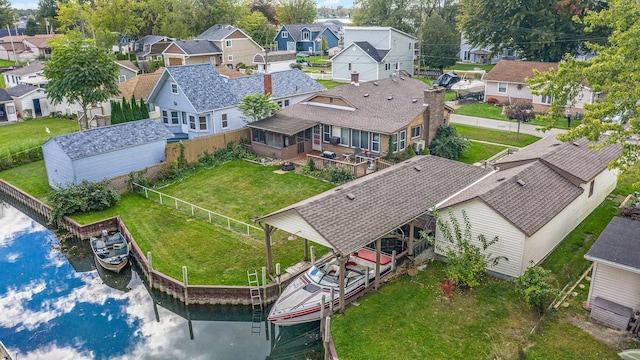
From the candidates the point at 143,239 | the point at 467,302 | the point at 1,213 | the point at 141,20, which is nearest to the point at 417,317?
the point at 467,302

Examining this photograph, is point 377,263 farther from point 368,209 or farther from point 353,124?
point 353,124

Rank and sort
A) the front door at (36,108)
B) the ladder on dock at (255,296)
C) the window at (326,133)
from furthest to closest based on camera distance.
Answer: the front door at (36,108) → the window at (326,133) → the ladder on dock at (255,296)

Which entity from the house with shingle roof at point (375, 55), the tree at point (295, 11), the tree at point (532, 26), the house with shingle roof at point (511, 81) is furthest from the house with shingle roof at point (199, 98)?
the tree at point (295, 11)

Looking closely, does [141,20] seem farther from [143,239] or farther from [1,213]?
[143,239]

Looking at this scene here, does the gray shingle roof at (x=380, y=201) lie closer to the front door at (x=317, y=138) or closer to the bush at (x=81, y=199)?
the front door at (x=317, y=138)

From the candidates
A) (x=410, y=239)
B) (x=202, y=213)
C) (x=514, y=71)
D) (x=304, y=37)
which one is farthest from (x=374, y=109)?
(x=304, y=37)

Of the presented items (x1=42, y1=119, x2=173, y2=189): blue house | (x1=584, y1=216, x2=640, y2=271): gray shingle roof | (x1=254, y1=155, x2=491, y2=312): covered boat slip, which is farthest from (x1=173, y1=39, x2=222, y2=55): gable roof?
(x1=584, y1=216, x2=640, y2=271): gray shingle roof
